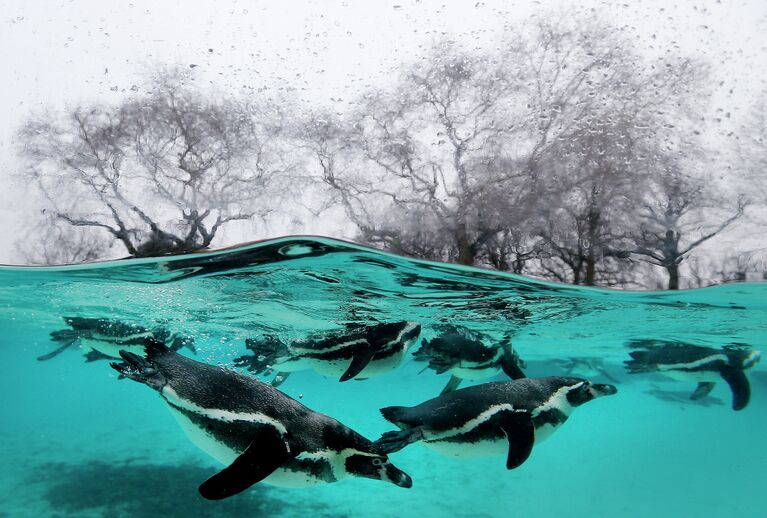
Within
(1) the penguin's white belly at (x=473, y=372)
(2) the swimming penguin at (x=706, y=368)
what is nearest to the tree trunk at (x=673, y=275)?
(1) the penguin's white belly at (x=473, y=372)

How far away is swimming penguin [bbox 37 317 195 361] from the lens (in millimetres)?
10094

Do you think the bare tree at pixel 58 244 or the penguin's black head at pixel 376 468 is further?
the bare tree at pixel 58 244

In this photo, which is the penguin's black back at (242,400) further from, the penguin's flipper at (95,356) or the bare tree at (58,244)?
the penguin's flipper at (95,356)

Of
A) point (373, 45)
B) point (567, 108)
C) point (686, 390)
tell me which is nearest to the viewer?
point (373, 45)

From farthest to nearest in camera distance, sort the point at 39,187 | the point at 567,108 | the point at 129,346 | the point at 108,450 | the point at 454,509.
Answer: the point at 108,450, the point at 454,509, the point at 129,346, the point at 39,187, the point at 567,108

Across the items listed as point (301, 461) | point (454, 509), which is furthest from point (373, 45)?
point (454, 509)

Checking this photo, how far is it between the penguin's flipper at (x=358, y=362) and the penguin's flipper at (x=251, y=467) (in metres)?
2.41

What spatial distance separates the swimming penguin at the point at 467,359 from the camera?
8.62 meters

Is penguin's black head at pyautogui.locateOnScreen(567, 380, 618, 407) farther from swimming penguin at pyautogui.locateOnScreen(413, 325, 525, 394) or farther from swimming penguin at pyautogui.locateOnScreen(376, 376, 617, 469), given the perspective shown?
swimming penguin at pyautogui.locateOnScreen(413, 325, 525, 394)

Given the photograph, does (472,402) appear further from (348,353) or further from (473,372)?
(473,372)

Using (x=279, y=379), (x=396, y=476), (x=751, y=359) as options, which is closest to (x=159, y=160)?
(x=396, y=476)

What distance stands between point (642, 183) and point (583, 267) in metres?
1.10

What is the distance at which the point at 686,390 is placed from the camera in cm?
2566

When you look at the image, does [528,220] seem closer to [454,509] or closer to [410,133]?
[410,133]
